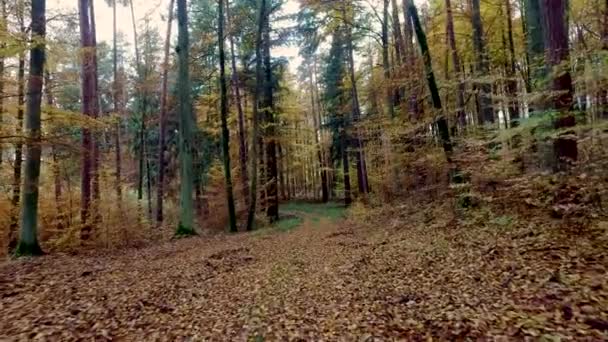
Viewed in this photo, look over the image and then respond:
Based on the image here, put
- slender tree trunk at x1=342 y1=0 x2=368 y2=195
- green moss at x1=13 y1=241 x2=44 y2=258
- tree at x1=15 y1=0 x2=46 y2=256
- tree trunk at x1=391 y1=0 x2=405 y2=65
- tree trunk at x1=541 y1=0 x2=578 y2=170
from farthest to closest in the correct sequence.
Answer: slender tree trunk at x1=342 y1=0 x2=368 y2=195, tree trunk at x1=391 y1=0 x2=405 y2=65, green moss at x1=13 y1=241 x2=44 y2=258, tree at x1=15 y1=0 x2=46 y2=256, tree trunk at x1=541 y1=0 x2=578 y2=170

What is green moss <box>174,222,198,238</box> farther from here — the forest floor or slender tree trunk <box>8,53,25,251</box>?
slender tree trunk <box>8,53,25,251</box>

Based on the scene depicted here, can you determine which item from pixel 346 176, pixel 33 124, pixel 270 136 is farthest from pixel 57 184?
pixel 346 176

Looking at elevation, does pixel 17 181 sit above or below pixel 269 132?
below

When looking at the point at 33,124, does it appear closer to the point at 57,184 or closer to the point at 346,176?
the point at 57,184

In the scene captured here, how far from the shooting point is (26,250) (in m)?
9.02

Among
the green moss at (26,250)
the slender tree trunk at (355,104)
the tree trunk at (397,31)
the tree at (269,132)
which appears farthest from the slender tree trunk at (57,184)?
the slender tree trunk at (355,104)

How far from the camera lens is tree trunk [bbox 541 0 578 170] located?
21.0 ft

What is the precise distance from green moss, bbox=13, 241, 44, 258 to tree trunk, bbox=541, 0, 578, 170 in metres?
11.1

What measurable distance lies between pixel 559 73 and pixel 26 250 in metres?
11.4

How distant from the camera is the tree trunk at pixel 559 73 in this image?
6395 millimetres

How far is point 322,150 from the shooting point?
37.0 metres

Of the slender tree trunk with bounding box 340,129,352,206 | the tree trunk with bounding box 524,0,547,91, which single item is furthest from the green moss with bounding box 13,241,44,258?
the slender tree trunk with bounding box 340,129,352,206

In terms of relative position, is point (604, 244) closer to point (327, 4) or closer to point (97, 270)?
point (97, 270)

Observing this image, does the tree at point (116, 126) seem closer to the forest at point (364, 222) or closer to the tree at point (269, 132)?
the forest at point (364, 222)
